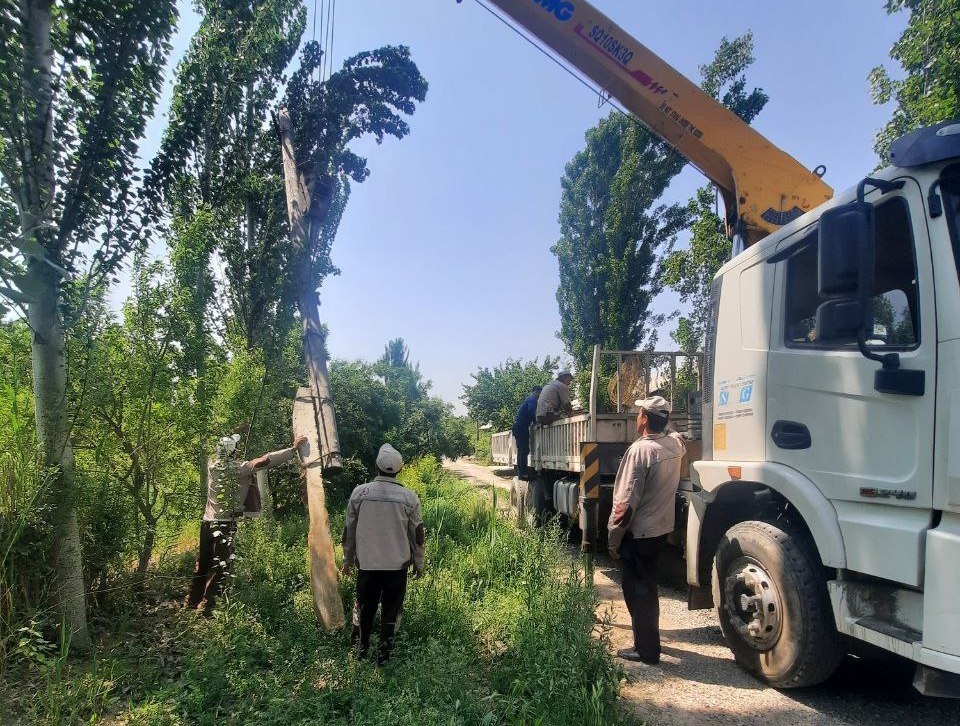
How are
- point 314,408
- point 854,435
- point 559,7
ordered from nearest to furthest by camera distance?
point 854,435
point 559,7
point 314,408

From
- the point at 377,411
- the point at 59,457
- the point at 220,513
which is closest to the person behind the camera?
the point at 59,457

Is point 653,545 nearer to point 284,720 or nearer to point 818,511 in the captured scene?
point 818,511

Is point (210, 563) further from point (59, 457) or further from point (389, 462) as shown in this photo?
point (389, 462)

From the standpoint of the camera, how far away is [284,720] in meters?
2.76

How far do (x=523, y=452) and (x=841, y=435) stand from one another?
640cm

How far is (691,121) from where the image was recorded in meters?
5.06

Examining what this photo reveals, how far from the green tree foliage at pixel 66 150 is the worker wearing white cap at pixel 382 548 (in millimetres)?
1813

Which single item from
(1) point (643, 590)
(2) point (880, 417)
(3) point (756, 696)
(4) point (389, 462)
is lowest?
(3) point (756, 696)

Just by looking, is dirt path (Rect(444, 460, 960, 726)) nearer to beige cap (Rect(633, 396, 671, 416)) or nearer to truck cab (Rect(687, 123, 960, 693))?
truck cab (Rect(687, 123, 960, 693))

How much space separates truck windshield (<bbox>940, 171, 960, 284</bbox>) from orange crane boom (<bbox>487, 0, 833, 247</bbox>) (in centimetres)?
229

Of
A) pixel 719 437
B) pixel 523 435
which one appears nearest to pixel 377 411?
pixel 523 435

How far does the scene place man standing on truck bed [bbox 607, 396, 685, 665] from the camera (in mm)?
3855

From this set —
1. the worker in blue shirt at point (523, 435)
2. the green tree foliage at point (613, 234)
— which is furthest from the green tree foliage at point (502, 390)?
the worker in blue shirt at point (523, 435)

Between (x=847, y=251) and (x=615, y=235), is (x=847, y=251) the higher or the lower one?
the lower one
